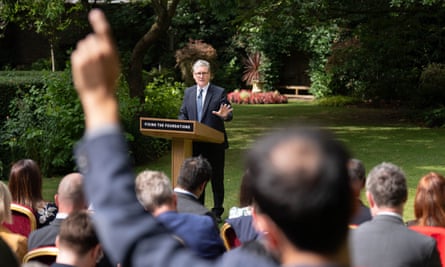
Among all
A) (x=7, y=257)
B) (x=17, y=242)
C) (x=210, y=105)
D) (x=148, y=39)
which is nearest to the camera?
(x=7, y=257)

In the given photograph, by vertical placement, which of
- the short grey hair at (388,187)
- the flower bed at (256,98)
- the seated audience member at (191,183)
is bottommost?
the flower bed at (256,98)

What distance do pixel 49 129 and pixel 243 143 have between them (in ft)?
19.3

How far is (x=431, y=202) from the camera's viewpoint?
454cm

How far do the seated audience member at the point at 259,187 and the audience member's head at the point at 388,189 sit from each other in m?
2.62

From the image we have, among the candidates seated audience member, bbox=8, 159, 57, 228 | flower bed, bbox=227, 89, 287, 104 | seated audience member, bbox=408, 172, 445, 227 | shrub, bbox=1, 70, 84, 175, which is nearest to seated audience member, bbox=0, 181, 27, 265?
Answer: seated audience member, bbox=8, 159, 57, 228

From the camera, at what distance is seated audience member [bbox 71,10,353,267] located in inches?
54.2

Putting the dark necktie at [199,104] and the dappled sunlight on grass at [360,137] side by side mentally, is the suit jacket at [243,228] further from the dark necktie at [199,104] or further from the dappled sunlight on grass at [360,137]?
the dark necktie at [199,104]

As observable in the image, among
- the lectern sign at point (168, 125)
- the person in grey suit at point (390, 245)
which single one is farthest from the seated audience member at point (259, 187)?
the lectern sign at point (168, 125)

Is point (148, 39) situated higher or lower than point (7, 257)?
higher

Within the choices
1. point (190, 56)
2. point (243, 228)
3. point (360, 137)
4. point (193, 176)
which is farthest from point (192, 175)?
point (190, 56)

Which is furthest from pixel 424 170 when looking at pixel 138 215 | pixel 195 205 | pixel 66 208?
pixel 138 215

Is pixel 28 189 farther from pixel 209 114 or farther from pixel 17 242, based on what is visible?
pixel 209 114

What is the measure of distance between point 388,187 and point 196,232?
1.19 metres

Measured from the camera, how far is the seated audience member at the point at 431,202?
14.9ft
